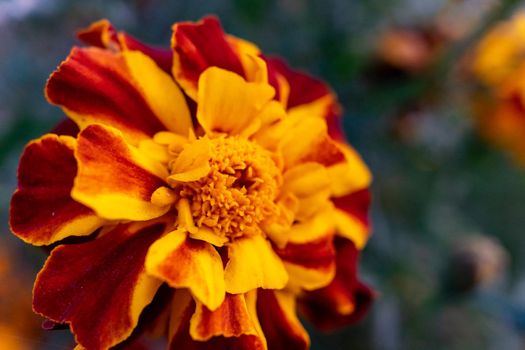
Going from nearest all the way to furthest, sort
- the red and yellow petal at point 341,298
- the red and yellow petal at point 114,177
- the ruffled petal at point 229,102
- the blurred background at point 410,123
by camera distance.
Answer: the red and yellow petal at point 114,177 < the ruffled petal at point 229,102 < the red and yellow petal at point 341,298 < the blurred background at point 410,123

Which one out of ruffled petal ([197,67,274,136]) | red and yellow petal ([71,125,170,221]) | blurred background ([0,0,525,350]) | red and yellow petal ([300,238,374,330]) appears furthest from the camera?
blurred background ([0,0,525,350])

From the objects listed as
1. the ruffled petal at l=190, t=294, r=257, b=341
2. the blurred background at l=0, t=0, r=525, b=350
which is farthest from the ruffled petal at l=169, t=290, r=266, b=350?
the blurred background at l=0, t=0, r=525, b=350

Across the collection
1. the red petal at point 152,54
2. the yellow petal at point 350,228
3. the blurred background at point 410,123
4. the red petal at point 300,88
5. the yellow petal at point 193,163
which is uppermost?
the red petal at point 152,54

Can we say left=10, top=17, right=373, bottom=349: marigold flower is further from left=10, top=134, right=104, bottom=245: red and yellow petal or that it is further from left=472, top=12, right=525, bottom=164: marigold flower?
left=472, top=12, right=525, bottom=164: marigold flower

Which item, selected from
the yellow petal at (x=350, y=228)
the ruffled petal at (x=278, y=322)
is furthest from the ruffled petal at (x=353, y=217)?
the ruffled petal at (x=278, y=322)

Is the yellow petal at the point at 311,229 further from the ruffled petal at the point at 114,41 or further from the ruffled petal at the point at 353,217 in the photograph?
the ruffled petal at the point at 114,41

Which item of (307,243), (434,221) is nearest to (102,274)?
(307,243)
